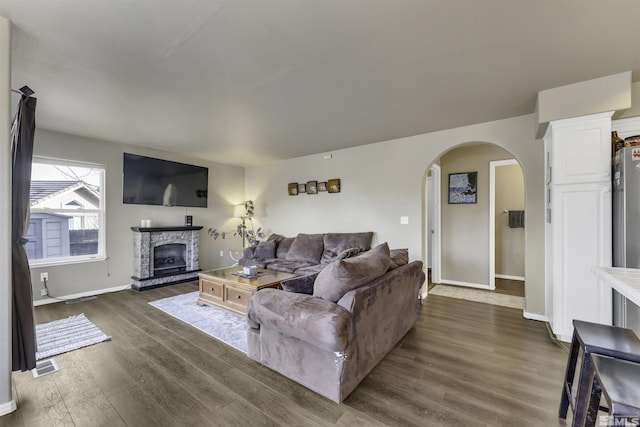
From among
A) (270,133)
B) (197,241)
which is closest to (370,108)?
(270,133)

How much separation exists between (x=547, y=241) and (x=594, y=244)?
0.53m

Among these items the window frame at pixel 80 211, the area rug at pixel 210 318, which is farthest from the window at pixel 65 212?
the area rug at pixel 210 318

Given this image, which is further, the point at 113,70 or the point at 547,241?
the point at 547,241

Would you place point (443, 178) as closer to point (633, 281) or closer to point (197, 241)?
point (633, 281)

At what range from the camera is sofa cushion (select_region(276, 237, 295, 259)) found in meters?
4.90

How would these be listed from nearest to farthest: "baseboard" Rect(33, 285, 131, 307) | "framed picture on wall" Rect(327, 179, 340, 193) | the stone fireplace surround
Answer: "baseboard" Rect(33, 285, 131, 307)
the stone fireplace surround
"framed picture on wall" Rect(327, 179, 340, 193)

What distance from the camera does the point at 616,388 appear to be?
964 mm

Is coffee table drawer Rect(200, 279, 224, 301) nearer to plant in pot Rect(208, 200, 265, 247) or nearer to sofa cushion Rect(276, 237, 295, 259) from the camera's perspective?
sofa cushion Rect(276, 237, 295, 259)

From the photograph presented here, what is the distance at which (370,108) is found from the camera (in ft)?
9.89

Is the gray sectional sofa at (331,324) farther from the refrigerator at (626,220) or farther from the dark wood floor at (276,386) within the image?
the refrigerator at (626,220)

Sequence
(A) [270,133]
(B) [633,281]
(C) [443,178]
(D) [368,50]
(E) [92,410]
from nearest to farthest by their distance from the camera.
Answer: (B) [633,281]
(E) [92,410]
(D) [368,50]
(A) [270,133]
(C) [443,178]

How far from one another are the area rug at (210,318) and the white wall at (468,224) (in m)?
3.75

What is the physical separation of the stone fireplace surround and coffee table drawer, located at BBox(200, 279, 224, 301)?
1585 mm

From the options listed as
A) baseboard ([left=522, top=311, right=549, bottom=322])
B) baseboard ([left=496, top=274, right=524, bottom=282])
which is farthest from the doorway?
baseboard ([left=522, top=311, right=549, bottom=322])
